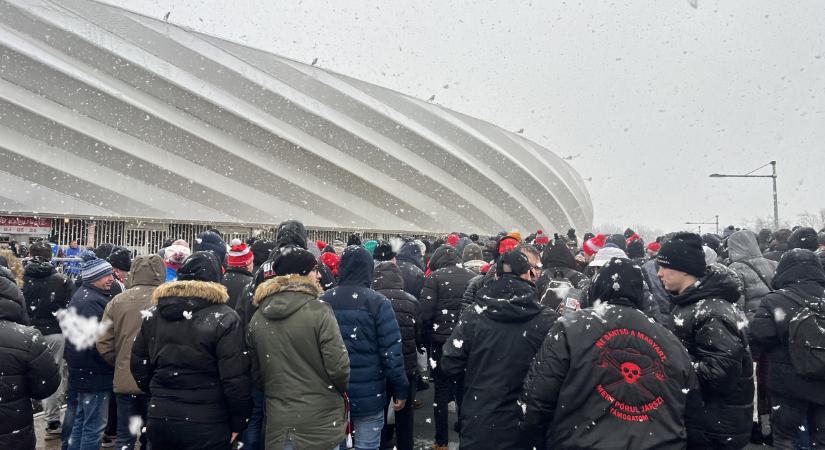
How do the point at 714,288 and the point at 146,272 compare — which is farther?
the point at 146,272

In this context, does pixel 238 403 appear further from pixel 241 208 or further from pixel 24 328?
pixel 241 208

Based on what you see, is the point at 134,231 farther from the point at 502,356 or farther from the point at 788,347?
the point at 788,347

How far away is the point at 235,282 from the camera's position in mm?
4836

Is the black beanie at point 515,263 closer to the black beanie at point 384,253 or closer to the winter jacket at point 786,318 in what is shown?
the black beanie at point 384,253

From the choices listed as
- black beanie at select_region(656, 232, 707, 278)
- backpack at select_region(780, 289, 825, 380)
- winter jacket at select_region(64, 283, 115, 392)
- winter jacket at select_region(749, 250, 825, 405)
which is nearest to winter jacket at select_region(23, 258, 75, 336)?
winter jacket at select_region(64, 283, 115, 392)

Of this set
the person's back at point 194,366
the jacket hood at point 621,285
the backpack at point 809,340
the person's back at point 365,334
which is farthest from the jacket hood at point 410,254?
the jacket hood at point 621,285

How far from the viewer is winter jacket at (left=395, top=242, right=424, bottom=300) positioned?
6570mm

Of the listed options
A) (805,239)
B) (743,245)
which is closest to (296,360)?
(743,245)

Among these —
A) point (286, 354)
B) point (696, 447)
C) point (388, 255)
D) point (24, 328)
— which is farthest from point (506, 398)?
point (24, 328)

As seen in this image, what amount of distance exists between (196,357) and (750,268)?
18.2 ft

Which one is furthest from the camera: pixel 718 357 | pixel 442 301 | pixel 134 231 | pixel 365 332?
pixel 134 231

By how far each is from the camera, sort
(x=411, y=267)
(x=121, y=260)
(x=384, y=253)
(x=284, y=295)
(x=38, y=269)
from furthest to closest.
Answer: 1. (x=411, y=267)
2. (x=384, y=253)
3. (x=38, y=269)
4. (x=121, y=260)
5. (x=284, y=295)

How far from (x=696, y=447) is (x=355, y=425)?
2.37m

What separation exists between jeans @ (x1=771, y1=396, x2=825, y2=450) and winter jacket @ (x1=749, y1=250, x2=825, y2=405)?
9cm
